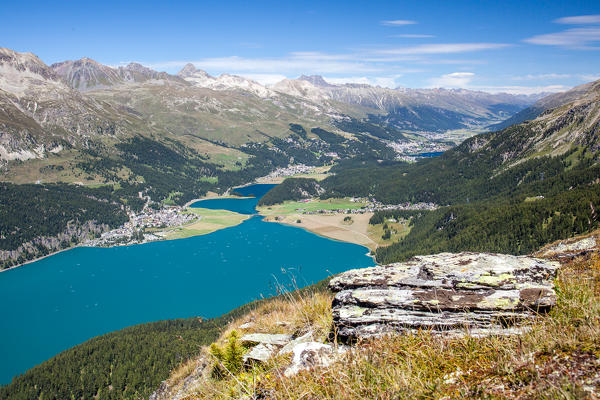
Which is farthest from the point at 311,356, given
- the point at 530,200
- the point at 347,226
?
the point at 347,226

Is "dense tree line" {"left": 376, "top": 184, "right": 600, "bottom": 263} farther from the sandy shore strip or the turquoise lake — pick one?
the turquoise lake

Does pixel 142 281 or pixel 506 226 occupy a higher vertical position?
pixel 506 226

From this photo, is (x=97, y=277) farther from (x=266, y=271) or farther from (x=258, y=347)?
(x=258, y=347)

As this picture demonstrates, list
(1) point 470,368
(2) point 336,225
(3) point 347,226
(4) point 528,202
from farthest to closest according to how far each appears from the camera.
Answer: (2) point 336,225, (3) point 347,226, (4) point 528,202, (1) point 470,368

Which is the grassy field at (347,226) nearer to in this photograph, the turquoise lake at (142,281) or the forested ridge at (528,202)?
the forested ridge at (528,202)

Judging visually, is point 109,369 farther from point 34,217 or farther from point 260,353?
point 34,217

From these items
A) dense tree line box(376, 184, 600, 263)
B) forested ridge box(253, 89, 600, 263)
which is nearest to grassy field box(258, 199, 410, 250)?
forested ridge box(253, 89, 600, 263)
